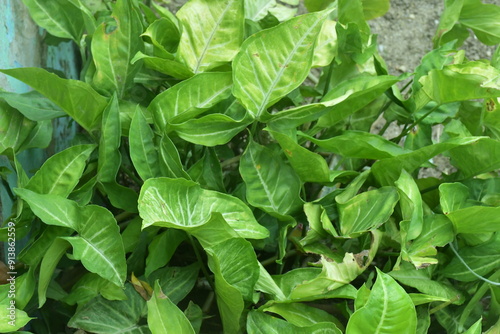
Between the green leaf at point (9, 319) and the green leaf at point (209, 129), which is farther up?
the green leaf at point (209, 129)

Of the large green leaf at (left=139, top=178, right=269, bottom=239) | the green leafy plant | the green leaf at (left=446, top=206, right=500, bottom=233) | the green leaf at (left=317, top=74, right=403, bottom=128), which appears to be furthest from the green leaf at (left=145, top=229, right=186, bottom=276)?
the green leaf at (left=446, top=206, right=500, bottom=233)

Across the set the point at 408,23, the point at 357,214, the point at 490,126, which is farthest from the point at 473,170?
the point at 408,23

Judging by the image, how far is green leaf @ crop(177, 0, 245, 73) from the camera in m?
0.98

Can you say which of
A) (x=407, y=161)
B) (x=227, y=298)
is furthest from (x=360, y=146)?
(x=227, y=298)

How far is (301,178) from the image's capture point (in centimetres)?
95

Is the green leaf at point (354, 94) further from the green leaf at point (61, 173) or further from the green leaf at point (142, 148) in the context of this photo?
the green leaf at point (61, 173)

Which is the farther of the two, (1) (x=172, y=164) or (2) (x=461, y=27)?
(2) (x=461, y=27)

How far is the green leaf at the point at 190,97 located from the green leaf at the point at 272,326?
31 cm

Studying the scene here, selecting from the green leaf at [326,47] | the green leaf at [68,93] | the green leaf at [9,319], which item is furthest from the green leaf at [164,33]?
the green leaf at [9,319]

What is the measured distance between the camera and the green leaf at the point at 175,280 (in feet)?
3.11

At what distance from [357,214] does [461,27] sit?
0.56 m

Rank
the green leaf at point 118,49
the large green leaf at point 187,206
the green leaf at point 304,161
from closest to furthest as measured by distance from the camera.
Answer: the large green leaf at point 187,206 → the green leaf at point 304,161 → the green leaf at point 118,49

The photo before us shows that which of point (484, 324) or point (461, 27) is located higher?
point (461, 27)

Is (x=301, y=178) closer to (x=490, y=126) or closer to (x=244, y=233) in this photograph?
(x=244, y=233)
